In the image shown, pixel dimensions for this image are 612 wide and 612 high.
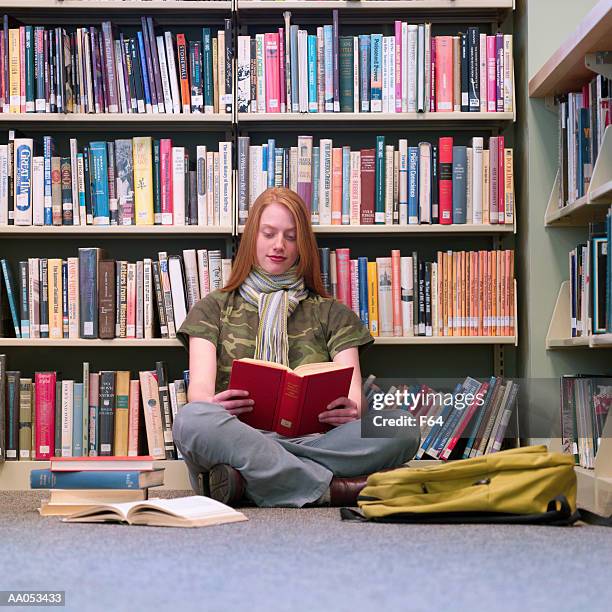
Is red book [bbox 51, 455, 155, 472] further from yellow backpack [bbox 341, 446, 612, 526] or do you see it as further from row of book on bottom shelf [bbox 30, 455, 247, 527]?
yellow backpack [bbox 341, 446, 612, 526]

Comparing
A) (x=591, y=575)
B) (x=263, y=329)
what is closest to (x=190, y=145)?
(x=263, y=329)

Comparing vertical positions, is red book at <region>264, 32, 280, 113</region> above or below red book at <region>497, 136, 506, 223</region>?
above

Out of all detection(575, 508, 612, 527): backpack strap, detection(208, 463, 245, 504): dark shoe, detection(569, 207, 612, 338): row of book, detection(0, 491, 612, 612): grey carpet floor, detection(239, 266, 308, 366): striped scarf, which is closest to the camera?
detection(0, 491, 612, 612): grey carpet floor

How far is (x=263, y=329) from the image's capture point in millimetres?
2824

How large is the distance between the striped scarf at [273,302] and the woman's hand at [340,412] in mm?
301

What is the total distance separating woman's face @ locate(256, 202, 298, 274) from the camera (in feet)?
9.49

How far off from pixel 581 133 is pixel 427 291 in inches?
27.1

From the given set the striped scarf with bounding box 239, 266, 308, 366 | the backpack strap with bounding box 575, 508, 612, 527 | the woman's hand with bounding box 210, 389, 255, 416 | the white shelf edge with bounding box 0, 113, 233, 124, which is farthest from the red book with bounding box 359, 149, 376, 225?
the backpack strap with bounding box 575, 508, 612, 527

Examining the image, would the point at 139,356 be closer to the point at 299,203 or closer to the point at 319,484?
the point at 299,203

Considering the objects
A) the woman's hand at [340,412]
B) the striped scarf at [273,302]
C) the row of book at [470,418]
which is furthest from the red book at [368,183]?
the woman's hand at [340,412]

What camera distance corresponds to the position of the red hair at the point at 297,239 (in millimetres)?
2914

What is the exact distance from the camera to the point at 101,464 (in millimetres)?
2293

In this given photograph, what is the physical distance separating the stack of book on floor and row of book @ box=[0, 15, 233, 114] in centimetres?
131

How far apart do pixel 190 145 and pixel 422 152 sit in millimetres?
843
